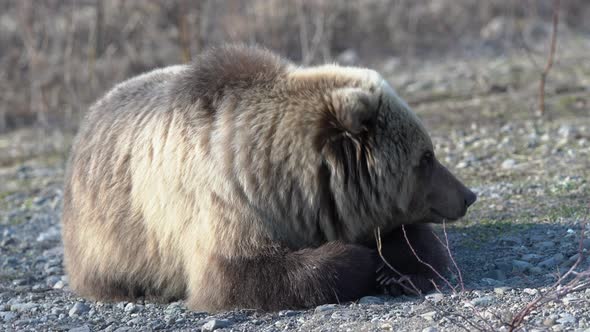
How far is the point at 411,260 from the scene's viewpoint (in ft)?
16.8

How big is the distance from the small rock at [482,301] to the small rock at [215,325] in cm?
133

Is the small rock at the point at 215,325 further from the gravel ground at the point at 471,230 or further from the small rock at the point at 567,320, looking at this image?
the small rock at the point at 567,320

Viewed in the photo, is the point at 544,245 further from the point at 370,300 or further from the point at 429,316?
the point at 429,316

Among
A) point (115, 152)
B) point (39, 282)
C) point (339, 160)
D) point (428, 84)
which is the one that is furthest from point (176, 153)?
point (428, 84)

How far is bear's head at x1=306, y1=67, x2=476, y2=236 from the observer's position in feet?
16.0

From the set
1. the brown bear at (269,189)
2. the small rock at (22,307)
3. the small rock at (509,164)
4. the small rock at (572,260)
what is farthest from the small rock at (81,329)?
the small rock at (509,164)

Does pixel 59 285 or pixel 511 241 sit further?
pixel 59 285

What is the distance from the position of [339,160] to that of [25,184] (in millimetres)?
6503

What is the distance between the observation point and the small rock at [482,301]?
175 inches

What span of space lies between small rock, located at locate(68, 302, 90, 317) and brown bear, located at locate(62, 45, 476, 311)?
0.32m

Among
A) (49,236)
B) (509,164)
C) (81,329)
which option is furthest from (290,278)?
(509,164)

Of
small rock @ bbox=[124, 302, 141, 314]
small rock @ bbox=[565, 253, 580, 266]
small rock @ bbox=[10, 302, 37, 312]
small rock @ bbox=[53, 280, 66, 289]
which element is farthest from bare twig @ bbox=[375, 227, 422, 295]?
small rock @ bbox=[53, 280, 66, 289]

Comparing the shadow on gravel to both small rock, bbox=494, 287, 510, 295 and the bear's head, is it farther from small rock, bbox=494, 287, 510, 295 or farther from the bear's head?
the bear's head

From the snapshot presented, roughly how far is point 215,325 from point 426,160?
163 cm
